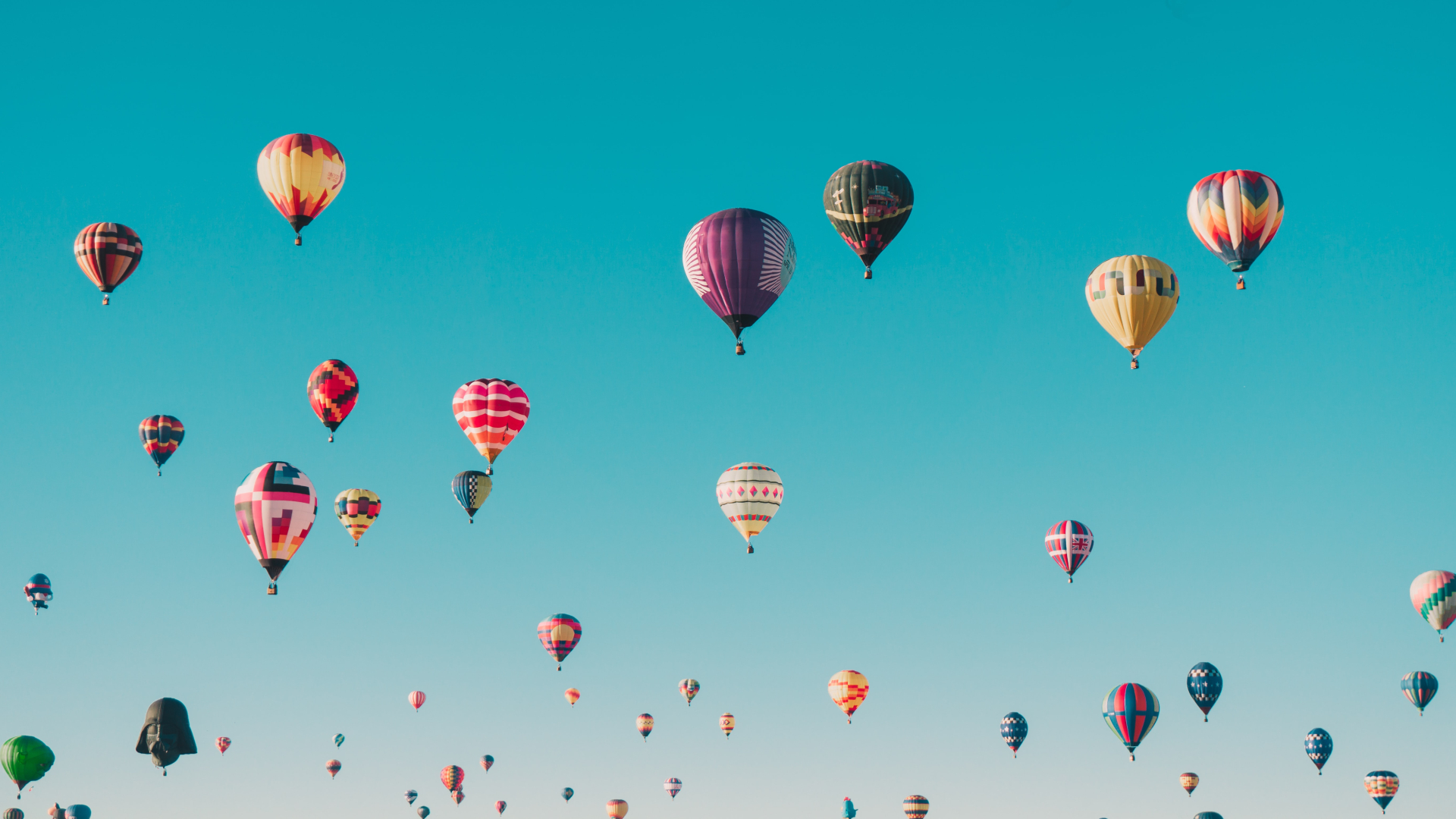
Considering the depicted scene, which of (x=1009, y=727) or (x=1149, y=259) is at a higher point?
(x=1149, y=259)

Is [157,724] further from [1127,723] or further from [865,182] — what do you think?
[1127,723]

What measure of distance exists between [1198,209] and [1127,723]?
22939mm

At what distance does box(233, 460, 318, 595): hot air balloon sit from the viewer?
143ft

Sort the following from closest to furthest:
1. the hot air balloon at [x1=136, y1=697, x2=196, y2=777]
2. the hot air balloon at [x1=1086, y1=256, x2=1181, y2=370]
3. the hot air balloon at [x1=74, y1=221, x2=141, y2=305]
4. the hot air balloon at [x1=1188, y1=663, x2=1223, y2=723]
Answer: the hot air balloon at [x1=136, y1=697, x2=196, y2=777] < the hot air balloon at [x1=1086, y1=256, x2=1181, y2=370] < the hot air balloon at [x1=74, y1=221, x2=141, y2=305] < the hot air balloon at [x1=1188, y1=663, x2=1223, y2=723]

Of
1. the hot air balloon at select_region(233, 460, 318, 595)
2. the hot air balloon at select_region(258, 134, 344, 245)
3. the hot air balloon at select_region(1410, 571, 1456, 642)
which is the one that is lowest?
the hot air balloon at select_region(233, 460, 318, 595)

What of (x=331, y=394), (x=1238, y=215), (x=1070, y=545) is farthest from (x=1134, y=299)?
(x=331, y=394)

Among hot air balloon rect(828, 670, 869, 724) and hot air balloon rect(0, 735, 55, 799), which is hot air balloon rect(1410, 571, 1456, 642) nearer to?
hot air balloon rect(828, 670, 869, 724)

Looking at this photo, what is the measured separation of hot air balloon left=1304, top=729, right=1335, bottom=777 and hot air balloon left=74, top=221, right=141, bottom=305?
45.2 m

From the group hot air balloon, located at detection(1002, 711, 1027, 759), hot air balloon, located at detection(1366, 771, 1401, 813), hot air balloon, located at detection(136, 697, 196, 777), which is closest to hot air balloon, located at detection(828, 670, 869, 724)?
hot air balloon, located at detection(1002, 711, 1027, 759)

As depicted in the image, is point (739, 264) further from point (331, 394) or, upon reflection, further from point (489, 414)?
point (331, 394)

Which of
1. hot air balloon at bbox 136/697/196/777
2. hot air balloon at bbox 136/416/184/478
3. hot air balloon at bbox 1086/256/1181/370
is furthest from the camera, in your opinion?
hot air balloon at bbox 136/416/184/478

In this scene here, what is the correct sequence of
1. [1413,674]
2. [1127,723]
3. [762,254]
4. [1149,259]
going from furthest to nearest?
1. [1413,674]
2. [1127,723]
3. [1149,259]
4. [762,254]

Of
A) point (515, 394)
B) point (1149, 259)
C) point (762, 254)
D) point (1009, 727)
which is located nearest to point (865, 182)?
point (762, 254)

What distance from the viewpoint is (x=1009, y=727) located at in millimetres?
72625
